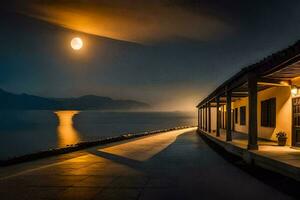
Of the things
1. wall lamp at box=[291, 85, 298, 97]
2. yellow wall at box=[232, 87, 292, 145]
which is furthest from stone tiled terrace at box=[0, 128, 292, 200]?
yellow wall at box=[232, 87, 292, 145]

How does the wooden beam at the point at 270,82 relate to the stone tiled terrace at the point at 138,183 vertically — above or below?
above

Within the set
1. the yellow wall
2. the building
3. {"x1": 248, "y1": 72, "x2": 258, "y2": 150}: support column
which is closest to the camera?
the building

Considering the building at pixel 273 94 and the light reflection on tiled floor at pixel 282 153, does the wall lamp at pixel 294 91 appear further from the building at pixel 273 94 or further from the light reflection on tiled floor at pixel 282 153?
the light reflection on tiled floor at pixel 282 153

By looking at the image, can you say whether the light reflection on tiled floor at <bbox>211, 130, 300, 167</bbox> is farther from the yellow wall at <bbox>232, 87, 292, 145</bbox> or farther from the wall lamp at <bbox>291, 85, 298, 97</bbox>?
the wall lamp at <bbox>291, 85, 298, 97</bbox>

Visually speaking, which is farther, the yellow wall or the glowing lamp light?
the yellow wall

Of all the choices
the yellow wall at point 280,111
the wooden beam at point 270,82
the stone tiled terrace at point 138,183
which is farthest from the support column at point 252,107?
the yellow wall at point 280,111

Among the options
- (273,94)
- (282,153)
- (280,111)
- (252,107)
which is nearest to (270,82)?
(252,107)

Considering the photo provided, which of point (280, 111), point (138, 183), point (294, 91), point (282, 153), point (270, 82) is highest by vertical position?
point (270, 82)

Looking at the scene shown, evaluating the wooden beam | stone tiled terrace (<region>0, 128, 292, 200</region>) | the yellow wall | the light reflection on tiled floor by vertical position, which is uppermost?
the wooden beam

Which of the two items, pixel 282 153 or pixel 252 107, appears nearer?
pixel 282 153

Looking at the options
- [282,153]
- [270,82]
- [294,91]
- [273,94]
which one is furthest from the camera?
[273,94]

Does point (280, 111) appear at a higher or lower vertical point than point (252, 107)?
lower

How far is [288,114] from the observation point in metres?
13.1

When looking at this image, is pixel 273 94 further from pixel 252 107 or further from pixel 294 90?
pixel 252 107
